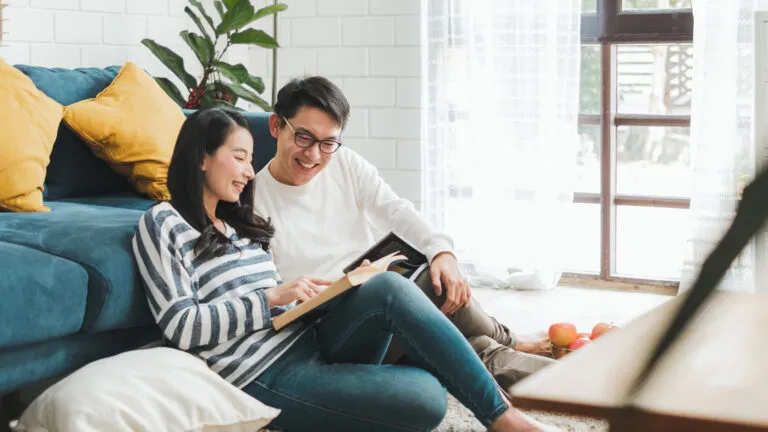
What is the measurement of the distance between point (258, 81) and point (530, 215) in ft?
4.19

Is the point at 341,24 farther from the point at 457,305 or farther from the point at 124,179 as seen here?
the point at 457,305

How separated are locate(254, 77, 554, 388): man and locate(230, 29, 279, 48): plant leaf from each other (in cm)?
130

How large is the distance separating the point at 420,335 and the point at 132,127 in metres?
1.41

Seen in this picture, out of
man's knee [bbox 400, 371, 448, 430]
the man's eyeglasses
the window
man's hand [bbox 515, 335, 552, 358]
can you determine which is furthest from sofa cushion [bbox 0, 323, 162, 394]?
the window

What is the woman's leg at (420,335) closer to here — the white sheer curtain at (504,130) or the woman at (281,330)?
the woman at (281,330)

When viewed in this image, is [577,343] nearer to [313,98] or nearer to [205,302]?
[313,98]

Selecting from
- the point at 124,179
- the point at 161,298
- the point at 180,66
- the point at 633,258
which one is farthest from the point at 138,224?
the point at 633,258

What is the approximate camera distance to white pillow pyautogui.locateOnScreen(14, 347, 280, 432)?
Answer: 1790mm

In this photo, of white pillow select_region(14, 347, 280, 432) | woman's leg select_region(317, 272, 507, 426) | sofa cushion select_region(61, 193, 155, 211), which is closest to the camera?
white pillow select_region(14, 347, 280, 432)

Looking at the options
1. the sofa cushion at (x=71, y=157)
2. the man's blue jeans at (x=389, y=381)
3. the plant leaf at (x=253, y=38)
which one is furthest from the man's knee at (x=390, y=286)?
the plant leaf at (x=253, y=38)

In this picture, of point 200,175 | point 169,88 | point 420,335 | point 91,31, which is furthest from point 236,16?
point 420,335

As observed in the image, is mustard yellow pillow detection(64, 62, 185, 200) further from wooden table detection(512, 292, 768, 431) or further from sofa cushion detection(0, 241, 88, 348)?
wooden table detection(512, 292, 768, 431)

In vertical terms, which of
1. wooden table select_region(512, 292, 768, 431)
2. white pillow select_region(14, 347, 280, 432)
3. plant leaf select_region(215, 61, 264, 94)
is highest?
plant leaf select_region(215, 61, 264, 94)

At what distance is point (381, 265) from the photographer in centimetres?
218
